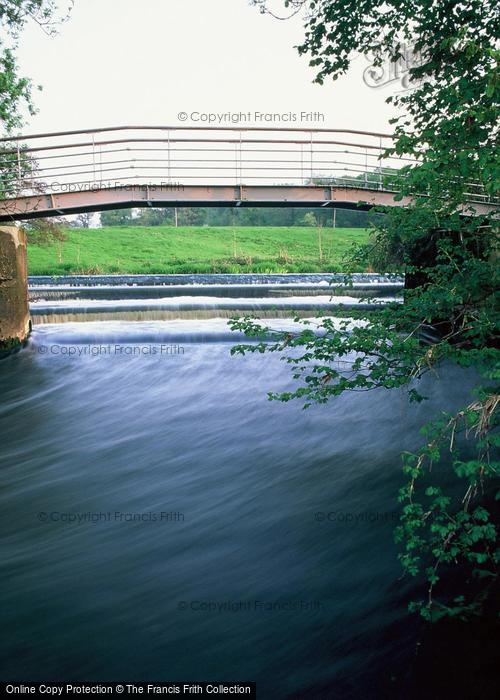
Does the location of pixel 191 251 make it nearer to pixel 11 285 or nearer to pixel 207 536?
pixel 11 285

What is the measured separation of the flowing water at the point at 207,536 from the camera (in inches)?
175

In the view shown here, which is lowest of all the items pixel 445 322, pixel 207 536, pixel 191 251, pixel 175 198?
pixel 207 536

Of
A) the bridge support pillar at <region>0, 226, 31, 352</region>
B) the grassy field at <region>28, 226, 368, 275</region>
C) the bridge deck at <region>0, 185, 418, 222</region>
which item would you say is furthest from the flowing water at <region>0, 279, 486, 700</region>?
the grassy field at <region>28, 226, 368, 275</region>

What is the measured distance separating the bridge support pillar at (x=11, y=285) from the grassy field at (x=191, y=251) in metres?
24.0

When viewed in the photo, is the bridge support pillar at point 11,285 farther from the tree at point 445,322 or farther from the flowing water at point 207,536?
the tree at point 445,322

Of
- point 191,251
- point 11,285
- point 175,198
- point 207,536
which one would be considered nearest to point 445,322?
point 207,536

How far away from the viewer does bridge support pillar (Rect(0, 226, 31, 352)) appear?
13.6 m

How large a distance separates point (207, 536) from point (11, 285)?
9226 millimetres

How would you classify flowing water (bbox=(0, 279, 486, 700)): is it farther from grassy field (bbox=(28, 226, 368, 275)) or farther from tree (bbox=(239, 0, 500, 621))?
grassy field (bbox=(28, 226, 368, 275))

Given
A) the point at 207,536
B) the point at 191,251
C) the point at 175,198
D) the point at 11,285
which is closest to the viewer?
the point at 207,536

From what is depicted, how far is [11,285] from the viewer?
537 inches

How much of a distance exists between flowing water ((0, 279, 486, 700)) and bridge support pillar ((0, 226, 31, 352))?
2.26 metres

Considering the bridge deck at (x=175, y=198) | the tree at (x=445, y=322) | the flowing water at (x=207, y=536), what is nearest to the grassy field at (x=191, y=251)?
the bridge deck at (x=175, y=198)

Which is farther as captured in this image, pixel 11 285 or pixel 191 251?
pixel 191 251
